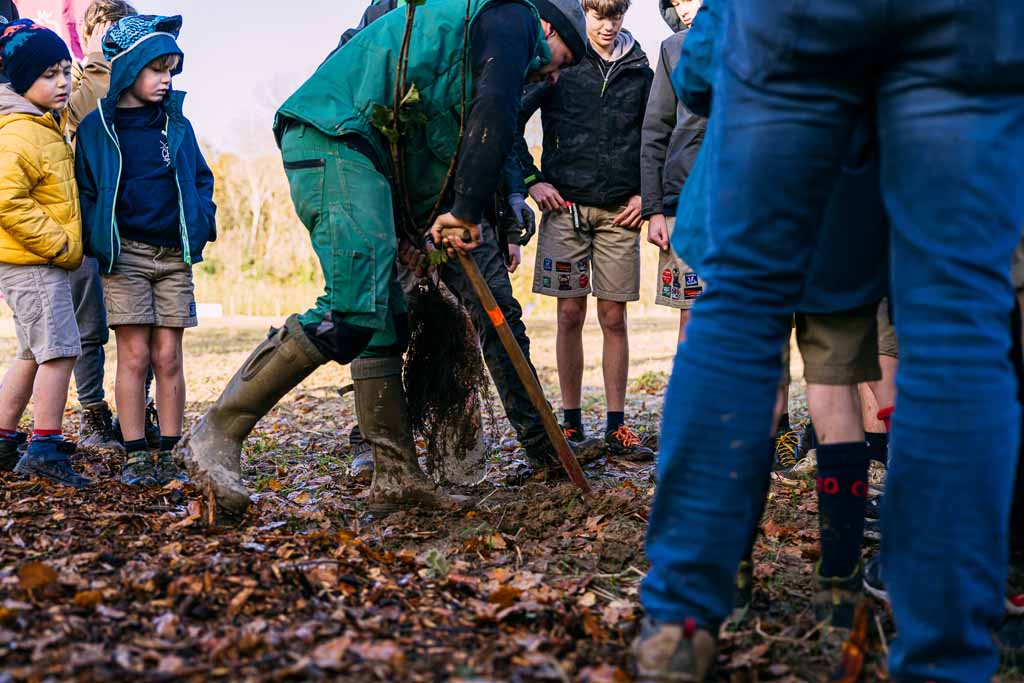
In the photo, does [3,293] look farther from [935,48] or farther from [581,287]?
[935,48]

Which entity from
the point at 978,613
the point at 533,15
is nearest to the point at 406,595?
the point at 978,613

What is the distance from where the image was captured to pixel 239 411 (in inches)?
134

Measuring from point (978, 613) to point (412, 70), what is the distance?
2661 mm

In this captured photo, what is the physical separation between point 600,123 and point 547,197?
526 millimetres

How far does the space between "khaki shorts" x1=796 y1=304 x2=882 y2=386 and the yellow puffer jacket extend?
11.7 feet

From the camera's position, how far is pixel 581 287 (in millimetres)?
Answer: 5367

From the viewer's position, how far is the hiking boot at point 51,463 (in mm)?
4203

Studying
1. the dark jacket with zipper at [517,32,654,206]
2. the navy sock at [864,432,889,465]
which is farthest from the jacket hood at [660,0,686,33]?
the navy sock at [864,432,889,465]

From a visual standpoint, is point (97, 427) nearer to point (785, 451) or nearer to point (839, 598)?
point (785, 451)

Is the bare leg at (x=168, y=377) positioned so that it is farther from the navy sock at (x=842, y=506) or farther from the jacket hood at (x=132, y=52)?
the navy sock at (x=842, y=506)

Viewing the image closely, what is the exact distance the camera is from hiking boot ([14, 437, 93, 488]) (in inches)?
165

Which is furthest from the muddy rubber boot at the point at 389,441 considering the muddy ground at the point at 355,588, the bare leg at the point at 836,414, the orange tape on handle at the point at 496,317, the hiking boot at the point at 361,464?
the bare leg at the point at 836,414

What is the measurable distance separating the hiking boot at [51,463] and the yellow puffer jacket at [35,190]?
2.83 feet

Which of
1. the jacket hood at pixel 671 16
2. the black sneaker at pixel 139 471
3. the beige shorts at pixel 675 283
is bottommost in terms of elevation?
the black sneaker at pixel 139 471
